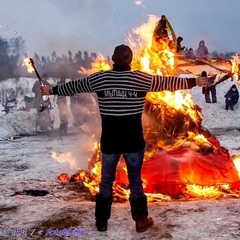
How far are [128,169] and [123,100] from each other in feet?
2.95

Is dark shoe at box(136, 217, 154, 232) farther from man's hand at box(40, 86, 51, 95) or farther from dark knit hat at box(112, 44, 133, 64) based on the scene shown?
man's hand at box(40, 86, 51, 95)

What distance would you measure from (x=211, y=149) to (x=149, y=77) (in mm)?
2989

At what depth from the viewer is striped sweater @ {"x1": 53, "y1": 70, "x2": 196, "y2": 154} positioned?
4.65 metres

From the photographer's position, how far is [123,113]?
4.66 meters

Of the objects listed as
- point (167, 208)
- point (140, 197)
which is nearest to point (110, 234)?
point (140, 197)

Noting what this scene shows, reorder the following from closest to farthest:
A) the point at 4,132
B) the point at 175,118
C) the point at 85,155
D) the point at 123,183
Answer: the point at 123,183 < the point at 175,118 < the point at 85,155 < the point at 4,132

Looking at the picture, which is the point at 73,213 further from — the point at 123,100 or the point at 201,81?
the point at 201,81

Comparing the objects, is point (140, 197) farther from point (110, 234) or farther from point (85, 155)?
point (85, 155)

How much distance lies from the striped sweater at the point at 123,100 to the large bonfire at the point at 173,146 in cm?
187

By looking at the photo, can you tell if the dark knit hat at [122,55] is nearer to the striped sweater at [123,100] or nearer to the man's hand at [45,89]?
the striped sweater at [123,100]

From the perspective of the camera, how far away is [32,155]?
430 inches

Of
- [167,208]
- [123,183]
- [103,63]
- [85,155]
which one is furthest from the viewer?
[85,155]

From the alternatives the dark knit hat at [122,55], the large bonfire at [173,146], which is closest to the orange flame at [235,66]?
the large bonfire at [173,146]

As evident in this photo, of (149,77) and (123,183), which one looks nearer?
(149,77)
